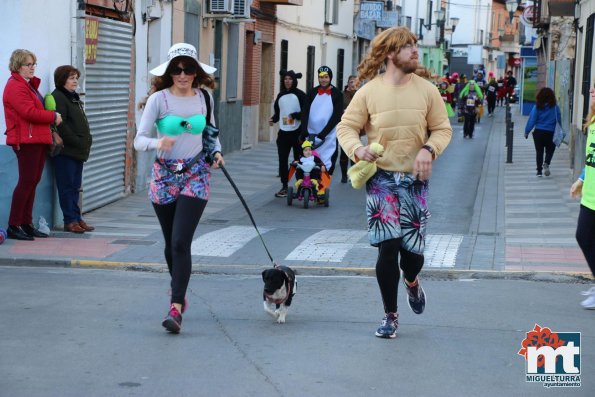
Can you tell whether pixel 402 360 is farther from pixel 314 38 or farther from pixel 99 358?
pixel 314 38

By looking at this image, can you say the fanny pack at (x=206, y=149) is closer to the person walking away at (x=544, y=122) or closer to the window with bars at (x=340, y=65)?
A: the person walking away at (x=544, y=122)

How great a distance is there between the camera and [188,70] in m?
7.02

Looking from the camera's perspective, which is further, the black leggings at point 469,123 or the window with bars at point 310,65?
A: the window with bars at point 310,65

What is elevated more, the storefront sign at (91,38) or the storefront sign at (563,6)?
the storefront sign at (563,6)

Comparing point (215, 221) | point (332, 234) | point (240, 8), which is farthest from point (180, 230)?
point (240, 8)

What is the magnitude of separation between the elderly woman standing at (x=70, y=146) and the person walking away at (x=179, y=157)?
16.0 feet

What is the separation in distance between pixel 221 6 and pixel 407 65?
15.7 metres

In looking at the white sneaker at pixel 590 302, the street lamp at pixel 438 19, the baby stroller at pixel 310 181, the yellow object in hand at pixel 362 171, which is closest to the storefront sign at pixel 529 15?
the street lamp at pixel 438 19

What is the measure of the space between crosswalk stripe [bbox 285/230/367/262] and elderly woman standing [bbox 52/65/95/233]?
7.96 ft

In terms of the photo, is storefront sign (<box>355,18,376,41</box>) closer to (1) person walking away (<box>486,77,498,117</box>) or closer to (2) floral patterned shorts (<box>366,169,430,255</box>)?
(1) person walking away (<box>486,77,498,117</box>)

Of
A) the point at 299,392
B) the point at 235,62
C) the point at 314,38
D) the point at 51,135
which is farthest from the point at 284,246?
→ the point at 314,38

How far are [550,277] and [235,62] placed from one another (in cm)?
1644

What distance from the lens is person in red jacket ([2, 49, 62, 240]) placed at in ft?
35.9

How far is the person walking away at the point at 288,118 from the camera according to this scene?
16.3 m
